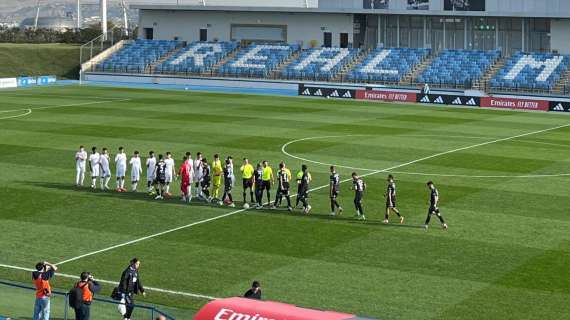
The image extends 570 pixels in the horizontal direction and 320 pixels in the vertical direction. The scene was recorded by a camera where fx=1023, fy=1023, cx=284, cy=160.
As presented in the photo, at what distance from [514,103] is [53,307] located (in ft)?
178

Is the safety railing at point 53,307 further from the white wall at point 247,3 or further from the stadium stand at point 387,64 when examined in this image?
the white wall at point 247,3

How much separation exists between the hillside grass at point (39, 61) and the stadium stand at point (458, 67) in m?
35.4

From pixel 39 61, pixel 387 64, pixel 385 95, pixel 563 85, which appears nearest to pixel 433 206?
pixel 385 95

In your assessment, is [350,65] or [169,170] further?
[350,65]

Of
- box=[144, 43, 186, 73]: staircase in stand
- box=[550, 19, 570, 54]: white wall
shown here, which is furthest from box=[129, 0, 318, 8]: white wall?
box=[550, 19, 570, 54]: white wall

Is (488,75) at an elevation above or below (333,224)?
above

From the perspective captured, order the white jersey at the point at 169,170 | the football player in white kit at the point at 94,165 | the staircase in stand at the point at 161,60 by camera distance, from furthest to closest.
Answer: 1. the staircase in stand at the point at 161,60
2. the football player in white kit at the point at 94,165
3. the white jersey at the point at 169,170

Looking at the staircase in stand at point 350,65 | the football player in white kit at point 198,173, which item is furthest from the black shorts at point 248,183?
the staircase in stand at point 350,65

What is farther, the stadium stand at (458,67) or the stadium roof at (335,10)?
the stadium roof at (335,10)

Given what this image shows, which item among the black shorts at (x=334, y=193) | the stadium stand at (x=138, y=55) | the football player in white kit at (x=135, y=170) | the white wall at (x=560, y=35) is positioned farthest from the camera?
the stadium stand at (x=138, y=55)

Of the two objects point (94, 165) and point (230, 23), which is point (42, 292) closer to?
point (94, 165)

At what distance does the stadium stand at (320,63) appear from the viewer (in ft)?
292

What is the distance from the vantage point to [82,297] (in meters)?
20.8

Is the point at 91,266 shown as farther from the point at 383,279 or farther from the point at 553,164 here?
the point at 553,164
